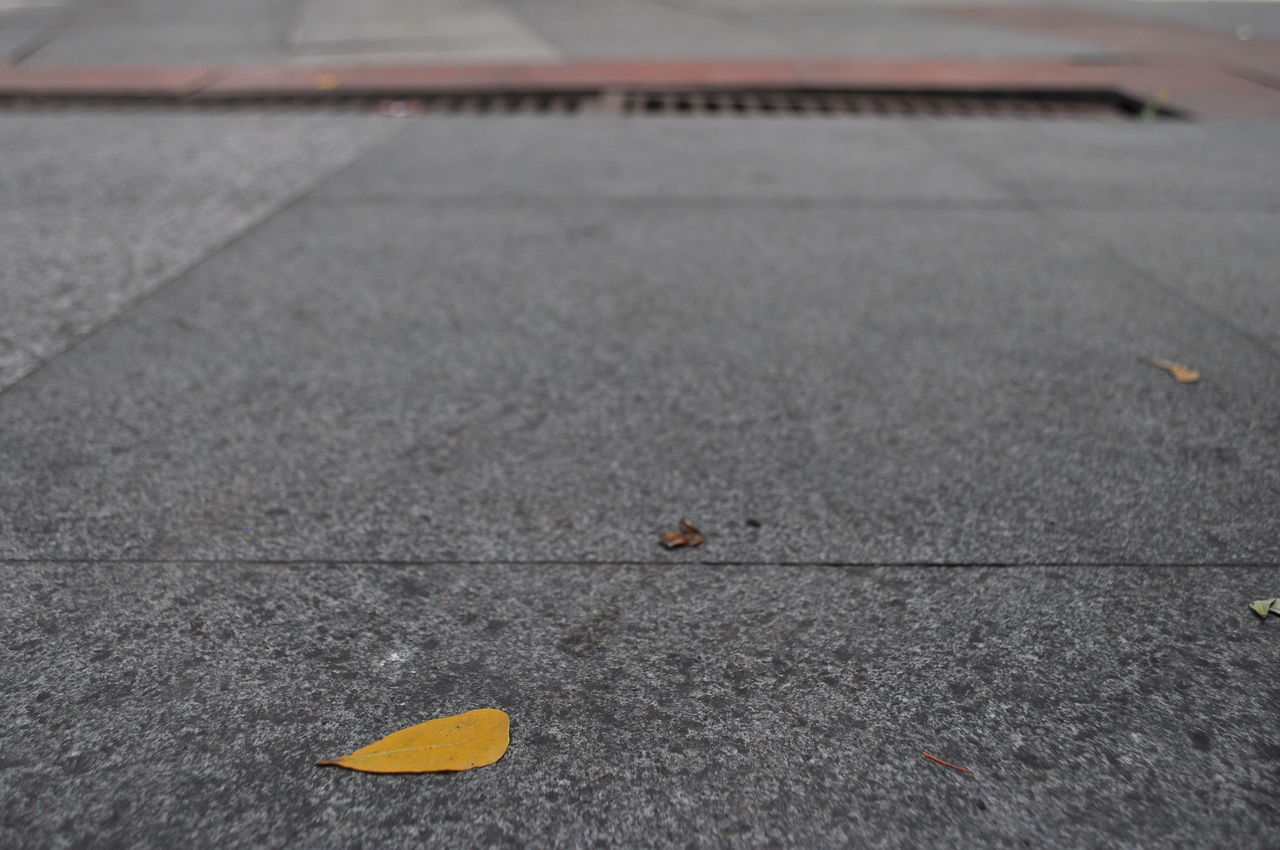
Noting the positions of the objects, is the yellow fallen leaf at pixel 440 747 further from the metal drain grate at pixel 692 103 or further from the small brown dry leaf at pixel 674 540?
the metal drain grate at pixel 692 103

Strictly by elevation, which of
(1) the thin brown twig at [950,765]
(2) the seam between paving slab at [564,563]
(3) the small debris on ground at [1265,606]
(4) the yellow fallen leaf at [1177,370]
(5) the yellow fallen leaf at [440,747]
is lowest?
(5) the yellow fallen leaf at [440,747]

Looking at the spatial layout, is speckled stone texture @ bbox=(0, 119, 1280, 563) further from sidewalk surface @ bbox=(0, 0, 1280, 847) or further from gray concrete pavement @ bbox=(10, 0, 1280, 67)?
gray concrete pavement @ bbox=(10, 0, 1280, 67)

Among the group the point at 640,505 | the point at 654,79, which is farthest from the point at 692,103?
the point at 640,505

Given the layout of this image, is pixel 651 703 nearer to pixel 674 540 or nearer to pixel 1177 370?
pixel 674 540

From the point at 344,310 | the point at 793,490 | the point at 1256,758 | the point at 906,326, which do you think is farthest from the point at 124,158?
the point at 1256,758

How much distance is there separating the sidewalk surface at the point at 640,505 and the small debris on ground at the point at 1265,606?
0.05 m

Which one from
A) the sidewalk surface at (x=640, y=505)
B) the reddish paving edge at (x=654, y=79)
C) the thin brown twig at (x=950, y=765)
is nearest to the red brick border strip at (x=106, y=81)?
the reddish paving edge at (x=654, y=79)

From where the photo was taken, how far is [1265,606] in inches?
84.1

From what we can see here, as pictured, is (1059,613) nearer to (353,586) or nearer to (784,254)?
(353,586)

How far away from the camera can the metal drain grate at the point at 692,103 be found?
289 inches

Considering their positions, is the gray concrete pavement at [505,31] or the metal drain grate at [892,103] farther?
the gray concrete pavement at [505,31]

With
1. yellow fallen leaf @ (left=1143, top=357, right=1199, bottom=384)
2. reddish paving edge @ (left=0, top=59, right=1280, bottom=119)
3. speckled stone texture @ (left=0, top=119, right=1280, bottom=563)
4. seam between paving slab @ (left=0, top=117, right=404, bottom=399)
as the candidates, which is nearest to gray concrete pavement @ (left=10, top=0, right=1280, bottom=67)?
reddish paving edge @ (left=0, top=59, right=1280, bottom=119)

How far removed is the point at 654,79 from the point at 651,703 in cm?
680

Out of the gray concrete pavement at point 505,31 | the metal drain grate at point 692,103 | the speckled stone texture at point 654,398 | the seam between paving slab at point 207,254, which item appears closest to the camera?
the speckled stone texture at point 654,398
